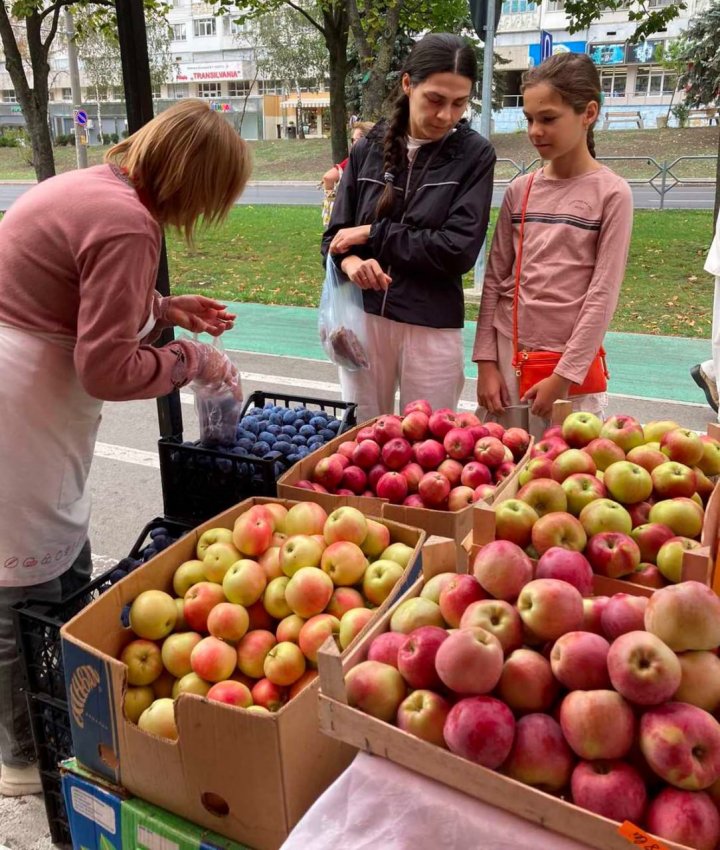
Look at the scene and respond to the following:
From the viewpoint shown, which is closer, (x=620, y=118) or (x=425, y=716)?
(x=425, y=716)

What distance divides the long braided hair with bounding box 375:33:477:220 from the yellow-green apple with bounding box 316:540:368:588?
154cm

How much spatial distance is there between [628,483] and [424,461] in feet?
2.39

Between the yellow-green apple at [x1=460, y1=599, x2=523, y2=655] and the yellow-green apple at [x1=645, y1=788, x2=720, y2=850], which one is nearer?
the yellow-green apple at [x1=645, y1=788, x2=720, y2=850]

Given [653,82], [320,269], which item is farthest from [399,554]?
[653,82]

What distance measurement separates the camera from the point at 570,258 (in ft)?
9.17

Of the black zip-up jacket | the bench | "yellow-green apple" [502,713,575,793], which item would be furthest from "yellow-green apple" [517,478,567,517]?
the bench

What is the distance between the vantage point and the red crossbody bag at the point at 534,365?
289 centimetres

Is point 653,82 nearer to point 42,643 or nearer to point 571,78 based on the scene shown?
point 571,78

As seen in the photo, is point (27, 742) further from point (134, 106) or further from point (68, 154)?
point (68, 154)

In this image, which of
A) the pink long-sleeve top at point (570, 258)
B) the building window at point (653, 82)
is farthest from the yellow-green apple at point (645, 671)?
the building window at point (653, 82)

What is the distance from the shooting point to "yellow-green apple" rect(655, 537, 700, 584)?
164 centimetres

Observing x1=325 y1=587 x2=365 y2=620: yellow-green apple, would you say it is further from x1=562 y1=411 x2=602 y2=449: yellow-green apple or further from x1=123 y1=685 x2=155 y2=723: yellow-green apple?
x1=562 y1=411 x2=602 y2=449: yellow-green apple

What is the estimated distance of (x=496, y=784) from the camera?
1188mm

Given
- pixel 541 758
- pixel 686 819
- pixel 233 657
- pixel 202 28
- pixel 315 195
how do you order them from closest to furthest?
pixel 686 819 < pixel 541 758 < pixel 233 657 < pixel 315 195 < pixel 202 28
